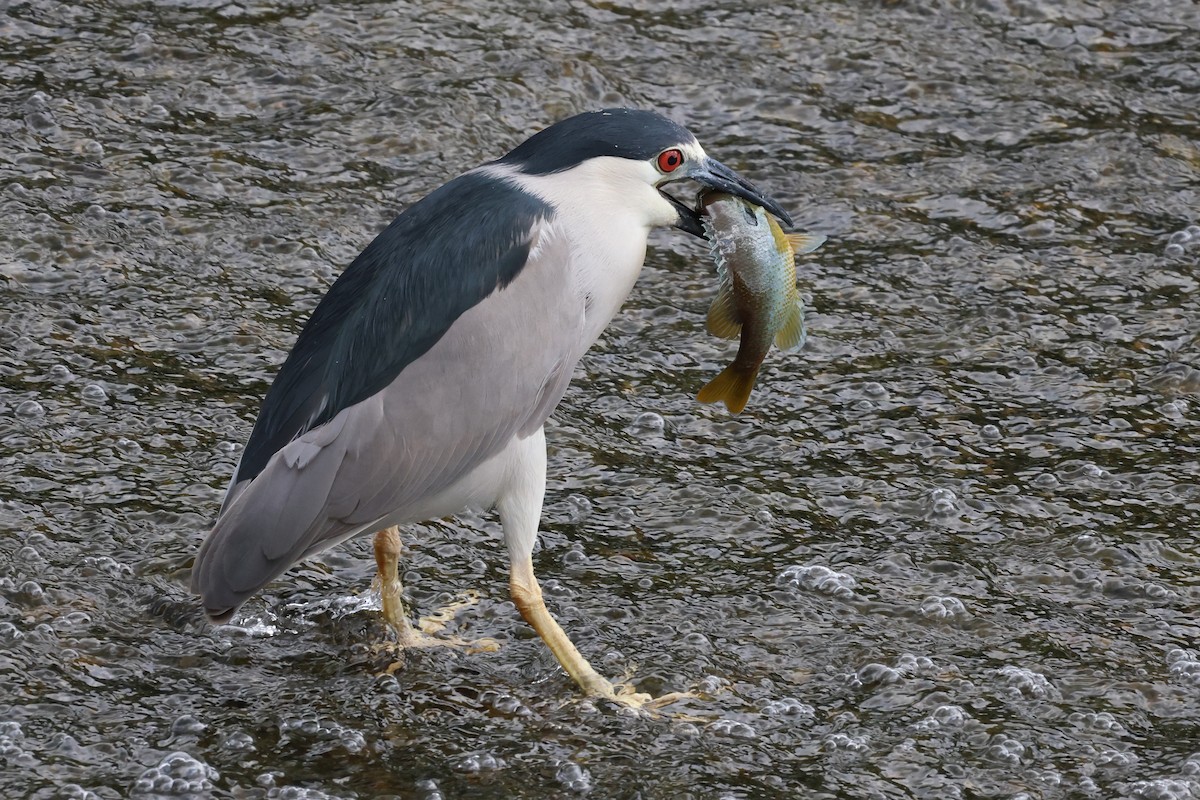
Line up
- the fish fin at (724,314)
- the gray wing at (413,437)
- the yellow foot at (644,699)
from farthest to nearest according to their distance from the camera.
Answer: the fish fin at (724,314), the yellow foot at (644,699), the gray wing at (413,437)

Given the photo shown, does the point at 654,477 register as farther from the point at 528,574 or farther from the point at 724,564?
the point at 528,574

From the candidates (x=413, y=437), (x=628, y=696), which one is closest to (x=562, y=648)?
(x=628, y=696)

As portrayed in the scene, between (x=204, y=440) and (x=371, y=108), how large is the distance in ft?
6.19

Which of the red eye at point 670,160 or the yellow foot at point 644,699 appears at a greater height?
the red eye at point 670,160

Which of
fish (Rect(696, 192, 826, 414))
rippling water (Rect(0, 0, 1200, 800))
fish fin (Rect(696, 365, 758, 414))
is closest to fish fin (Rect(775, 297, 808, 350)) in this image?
fish (Rect(696, 192, 826, 414))

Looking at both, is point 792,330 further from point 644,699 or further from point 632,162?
point 644,699

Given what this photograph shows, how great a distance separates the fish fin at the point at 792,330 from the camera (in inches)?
153

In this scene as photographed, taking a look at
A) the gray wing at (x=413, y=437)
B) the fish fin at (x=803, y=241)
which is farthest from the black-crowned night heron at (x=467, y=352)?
the fish fin at (x=803, y=241)

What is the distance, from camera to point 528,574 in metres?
3.83

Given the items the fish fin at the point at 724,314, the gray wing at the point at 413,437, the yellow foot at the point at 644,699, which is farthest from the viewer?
the fish fin at the point at 724,314

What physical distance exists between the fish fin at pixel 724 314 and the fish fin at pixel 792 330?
0.10 m

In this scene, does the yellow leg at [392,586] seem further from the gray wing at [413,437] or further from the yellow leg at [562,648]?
the yellow leg at [562,648]

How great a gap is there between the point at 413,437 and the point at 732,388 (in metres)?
0.80

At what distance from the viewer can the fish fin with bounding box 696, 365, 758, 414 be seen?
155 inches
